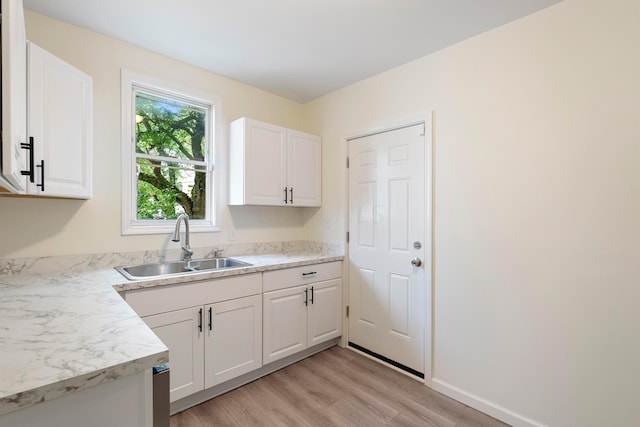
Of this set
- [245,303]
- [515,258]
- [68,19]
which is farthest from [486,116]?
Result: [68,19]

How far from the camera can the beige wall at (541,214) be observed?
160cm

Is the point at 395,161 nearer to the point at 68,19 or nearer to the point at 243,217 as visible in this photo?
the point at 243,217

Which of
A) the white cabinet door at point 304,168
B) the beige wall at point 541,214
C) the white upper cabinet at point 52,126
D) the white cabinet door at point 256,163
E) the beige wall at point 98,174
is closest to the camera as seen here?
the white upper cabinet at point 52,126

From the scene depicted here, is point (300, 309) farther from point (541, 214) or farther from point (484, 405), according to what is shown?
point (541, 214)

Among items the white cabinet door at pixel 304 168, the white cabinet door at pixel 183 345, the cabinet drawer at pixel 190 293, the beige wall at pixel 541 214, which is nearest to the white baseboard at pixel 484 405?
the beige wall at pixel 541 214

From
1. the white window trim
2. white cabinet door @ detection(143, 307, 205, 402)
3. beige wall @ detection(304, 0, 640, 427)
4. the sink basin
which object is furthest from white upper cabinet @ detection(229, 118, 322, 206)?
beige wall @ detection(304, 0, 640, 427)

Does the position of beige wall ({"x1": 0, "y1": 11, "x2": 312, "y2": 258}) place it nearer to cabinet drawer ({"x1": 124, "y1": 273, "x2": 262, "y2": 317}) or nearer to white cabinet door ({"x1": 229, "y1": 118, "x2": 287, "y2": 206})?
white cabinet door ({"x1": 229, "y1": 118, "x2": 287, "y2": 206})

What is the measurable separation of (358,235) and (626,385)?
1.97 m

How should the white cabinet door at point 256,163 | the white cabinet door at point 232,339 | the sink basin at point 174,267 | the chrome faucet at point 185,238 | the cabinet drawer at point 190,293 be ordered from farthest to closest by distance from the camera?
the white cabinet door at point 256,163 → the chrome faucet at point 185,238 → the sink basin at point 174,267 → the white cabinet door at point 232,339 → the cabinet drawer at point 190,293

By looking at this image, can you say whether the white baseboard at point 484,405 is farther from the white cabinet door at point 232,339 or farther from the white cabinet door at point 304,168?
the white cabinet door at point 304,168

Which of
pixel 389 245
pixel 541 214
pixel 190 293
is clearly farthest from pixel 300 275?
pixel 541 214

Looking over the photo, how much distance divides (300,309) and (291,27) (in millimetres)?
2207

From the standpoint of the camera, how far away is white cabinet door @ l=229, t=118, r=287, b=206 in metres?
2.74

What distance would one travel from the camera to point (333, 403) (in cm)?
211
